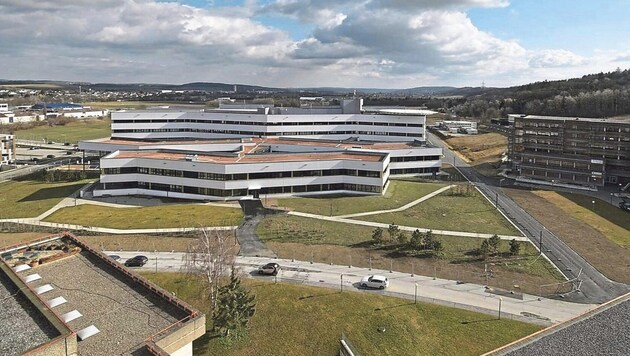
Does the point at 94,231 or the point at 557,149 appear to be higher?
the point at 557,149

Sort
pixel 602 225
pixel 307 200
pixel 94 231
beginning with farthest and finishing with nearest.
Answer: pixel 307 200 → pixel 602 225 → pixel 94 231

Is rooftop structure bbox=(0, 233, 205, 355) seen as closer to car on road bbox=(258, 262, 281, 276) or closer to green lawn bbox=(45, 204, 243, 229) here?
car on road bbox=(258, 262, 281, 276)

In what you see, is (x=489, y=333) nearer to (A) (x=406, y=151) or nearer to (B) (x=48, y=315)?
(B) (x=48, y=315)

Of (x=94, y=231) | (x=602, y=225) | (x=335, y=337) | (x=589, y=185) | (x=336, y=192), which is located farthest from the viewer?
(x=589, y=185)

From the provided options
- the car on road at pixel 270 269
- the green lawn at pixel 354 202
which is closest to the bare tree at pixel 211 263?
the car on road at pixel 270 269

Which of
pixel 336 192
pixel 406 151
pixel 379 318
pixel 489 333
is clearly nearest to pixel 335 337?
Answer: pixel 379 318

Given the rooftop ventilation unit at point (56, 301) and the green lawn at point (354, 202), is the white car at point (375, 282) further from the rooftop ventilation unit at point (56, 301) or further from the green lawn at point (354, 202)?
the rooftop ventilation unit at point (56, 301)

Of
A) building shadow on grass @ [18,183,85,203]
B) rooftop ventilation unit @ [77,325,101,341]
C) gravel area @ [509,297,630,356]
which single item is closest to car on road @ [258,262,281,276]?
rooftop ventilation unit @ [77,325,101,341]
